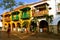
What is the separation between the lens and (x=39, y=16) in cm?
4297

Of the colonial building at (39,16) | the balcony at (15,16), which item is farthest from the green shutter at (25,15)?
the balcony at (15,16)

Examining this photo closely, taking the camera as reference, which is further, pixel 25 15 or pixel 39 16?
pixel 25 15

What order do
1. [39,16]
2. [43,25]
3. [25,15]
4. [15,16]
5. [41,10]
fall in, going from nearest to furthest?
[39,16]
[41,10]
[43,25]
[25,15]
[15,16]

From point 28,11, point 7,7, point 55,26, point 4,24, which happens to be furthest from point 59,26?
point 4,24

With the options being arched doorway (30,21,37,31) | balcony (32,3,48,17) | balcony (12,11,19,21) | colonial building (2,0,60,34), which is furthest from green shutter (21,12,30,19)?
balcony (32,3,48,17)

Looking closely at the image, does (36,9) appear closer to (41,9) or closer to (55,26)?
(41,9)

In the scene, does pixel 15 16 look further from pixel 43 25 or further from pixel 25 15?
pixel 43 25

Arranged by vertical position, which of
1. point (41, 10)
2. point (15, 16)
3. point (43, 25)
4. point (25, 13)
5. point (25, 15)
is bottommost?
point (43, 25)

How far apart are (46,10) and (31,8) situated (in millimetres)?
5738

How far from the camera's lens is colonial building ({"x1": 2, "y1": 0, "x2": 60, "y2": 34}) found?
129 ft

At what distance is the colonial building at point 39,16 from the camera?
3925 cm

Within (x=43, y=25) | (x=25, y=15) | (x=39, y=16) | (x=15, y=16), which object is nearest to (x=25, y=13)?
(x=25, y=15)

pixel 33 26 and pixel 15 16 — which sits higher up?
pixel 15 16

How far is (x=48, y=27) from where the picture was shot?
40.6 metres
